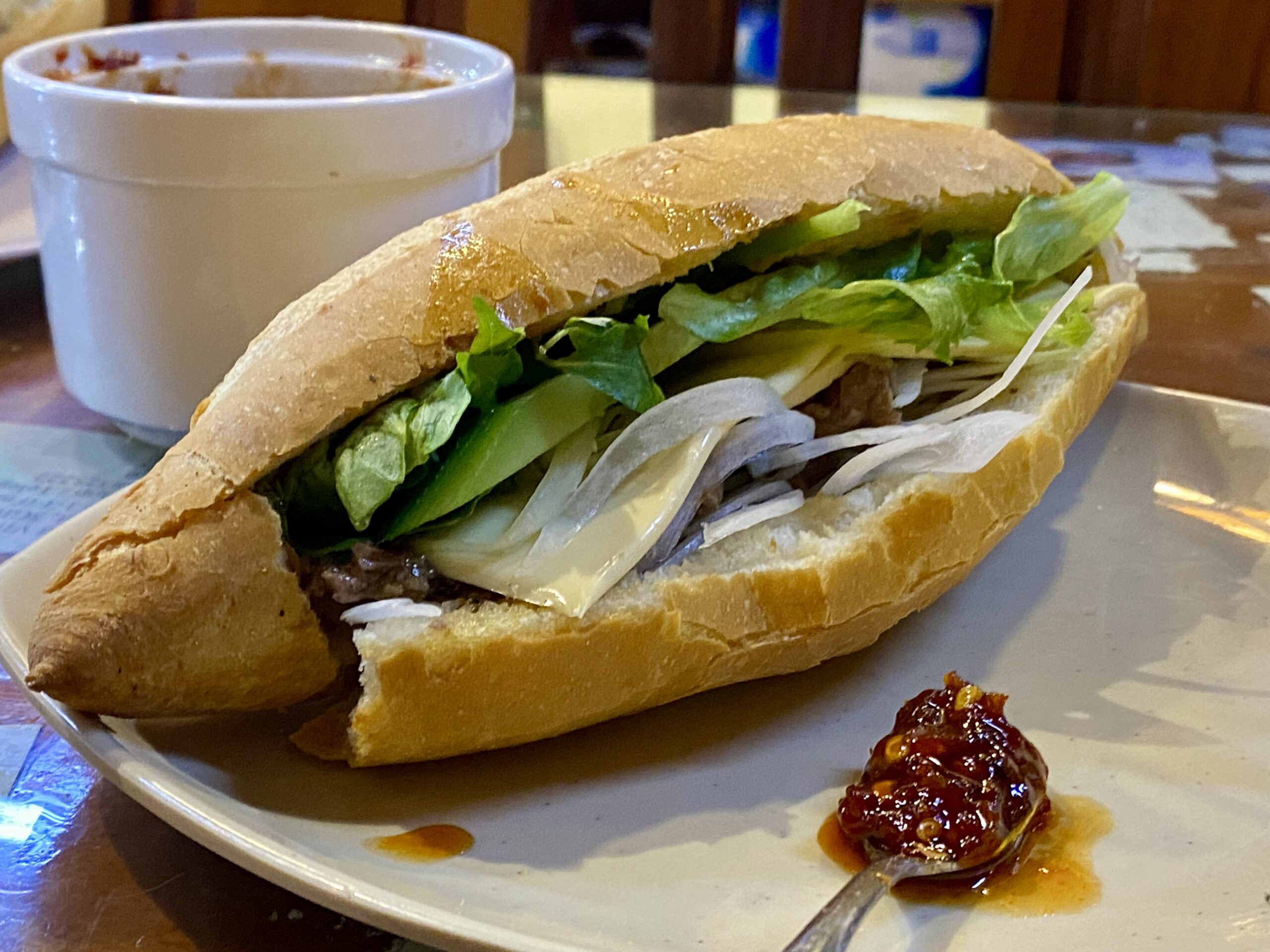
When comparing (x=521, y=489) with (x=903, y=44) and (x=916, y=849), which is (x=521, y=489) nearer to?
(x=916, y=849)

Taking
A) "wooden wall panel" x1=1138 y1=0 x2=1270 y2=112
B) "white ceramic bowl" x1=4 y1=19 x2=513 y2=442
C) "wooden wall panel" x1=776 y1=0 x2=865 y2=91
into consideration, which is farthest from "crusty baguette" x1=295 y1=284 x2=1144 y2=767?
"wooden wall panel" x1=1138 y1=0 x2=1270 y2=112

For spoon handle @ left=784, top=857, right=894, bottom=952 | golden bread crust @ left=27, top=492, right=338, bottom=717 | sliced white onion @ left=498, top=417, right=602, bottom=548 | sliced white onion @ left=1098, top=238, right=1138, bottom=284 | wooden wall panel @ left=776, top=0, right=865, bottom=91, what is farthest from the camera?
wooden wall panel @ left=776, top=0, right=865, bottom=91

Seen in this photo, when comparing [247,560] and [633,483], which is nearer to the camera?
[247,560]

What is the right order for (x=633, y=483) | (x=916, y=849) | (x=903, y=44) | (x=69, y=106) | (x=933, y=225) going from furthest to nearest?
(x=903, y=44) → (x=933, y=225) → (x=69, y=106) → (x=633, y=483) → (x=916, y=849)

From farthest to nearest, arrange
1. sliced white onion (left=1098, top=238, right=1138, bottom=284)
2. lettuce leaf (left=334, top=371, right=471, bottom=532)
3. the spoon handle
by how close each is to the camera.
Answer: sliced white onion (left=1098, top=238, right=1138, bottom=284) < lettuce leaf (left=334, top=371, right=471, bottom=532) < the spoon handle

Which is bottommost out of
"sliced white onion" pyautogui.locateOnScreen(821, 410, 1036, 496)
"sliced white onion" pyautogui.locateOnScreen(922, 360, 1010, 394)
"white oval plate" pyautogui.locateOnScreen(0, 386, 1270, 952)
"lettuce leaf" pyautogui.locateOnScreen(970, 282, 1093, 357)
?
"white oval plate" pyautogui.locateOnScreen(0, 386, 1270, 952)

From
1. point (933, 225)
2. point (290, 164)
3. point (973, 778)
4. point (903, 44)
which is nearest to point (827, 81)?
point (903, 44)

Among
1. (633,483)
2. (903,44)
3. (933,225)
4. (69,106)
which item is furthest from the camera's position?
(903,44)

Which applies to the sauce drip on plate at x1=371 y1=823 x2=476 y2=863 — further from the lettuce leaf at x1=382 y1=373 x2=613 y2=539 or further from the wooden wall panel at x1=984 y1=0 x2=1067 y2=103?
the wooden wall panel at x1=984 y1=0 x2=1067 y2=103
